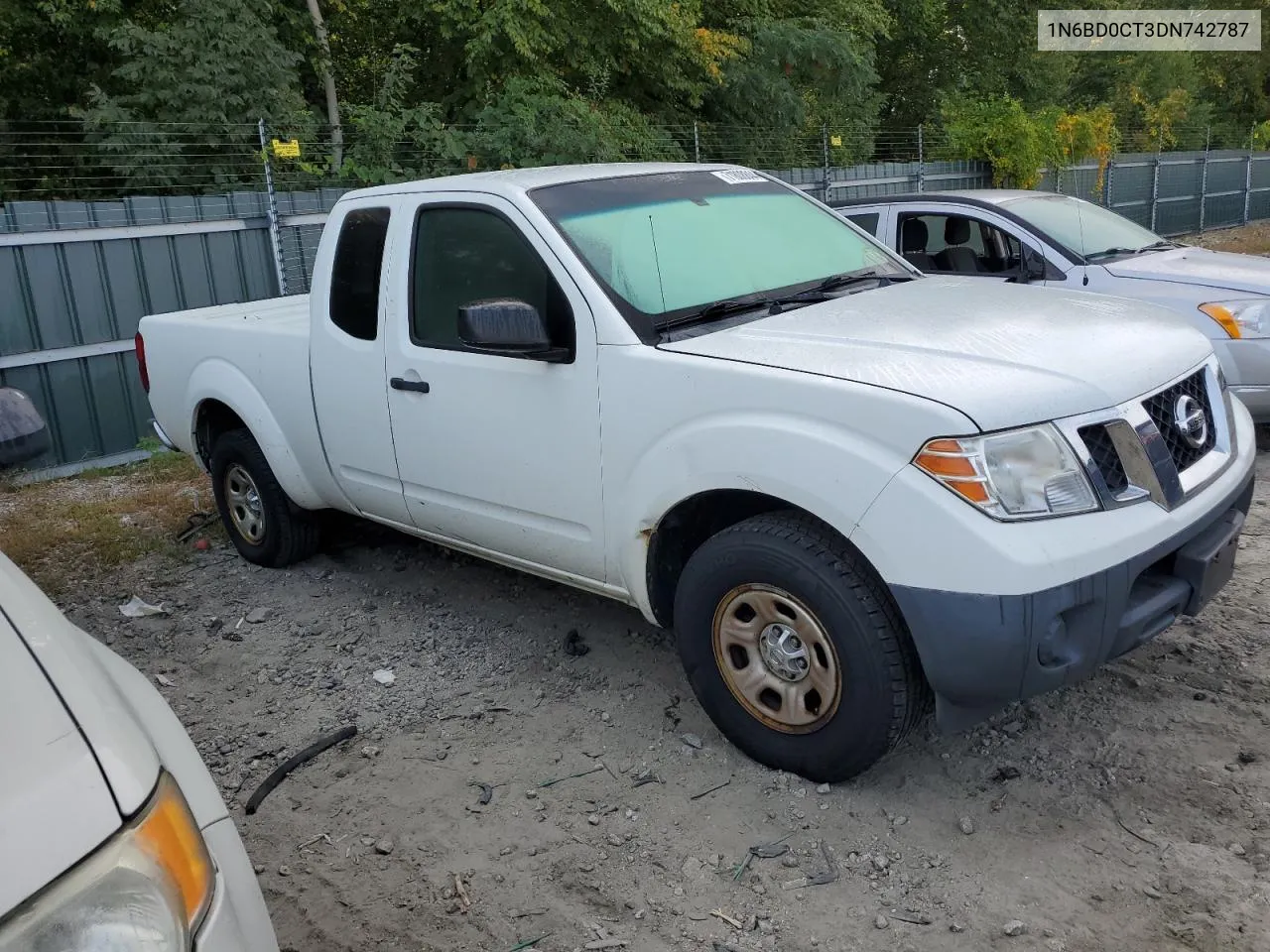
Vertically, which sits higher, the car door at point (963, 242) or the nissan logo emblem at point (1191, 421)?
the car door at point (963, 242)

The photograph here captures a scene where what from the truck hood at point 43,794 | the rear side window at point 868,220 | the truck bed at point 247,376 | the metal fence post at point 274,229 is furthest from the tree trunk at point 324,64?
the truck hood at point 43,794

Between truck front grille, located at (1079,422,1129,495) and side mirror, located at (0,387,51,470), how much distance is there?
2.57 metres

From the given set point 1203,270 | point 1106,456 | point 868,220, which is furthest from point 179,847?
point 868,220

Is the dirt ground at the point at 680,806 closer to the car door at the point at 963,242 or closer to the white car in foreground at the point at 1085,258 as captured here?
the white car in foreground at the point at 1085,258

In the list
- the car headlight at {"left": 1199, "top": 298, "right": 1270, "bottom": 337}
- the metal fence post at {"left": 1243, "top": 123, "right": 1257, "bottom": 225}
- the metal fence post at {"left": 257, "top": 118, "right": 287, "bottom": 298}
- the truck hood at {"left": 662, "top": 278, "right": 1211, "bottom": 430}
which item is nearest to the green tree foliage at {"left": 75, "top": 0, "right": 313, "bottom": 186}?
the metal fence post at {"left": 257, "top": 118, "right": 287, "bottom": 298}

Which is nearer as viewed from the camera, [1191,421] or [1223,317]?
[1191,421]

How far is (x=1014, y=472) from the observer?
288cm

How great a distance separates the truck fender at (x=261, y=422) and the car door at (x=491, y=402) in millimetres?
885

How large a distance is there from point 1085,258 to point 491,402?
16.0ft

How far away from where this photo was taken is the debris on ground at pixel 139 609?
5.29 metres

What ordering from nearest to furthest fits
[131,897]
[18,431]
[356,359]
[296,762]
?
1. [131,897]
2. [18,431]
3. [296,762]
4. [356,359]

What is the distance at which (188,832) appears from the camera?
64.5 inches

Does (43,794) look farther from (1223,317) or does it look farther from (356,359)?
(1223,317)

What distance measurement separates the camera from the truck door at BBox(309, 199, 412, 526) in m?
4.56
